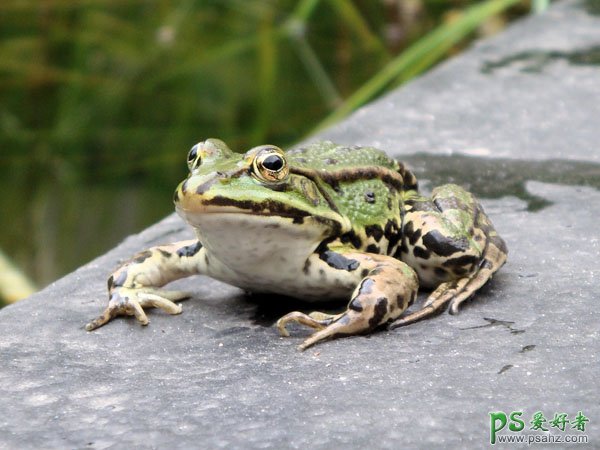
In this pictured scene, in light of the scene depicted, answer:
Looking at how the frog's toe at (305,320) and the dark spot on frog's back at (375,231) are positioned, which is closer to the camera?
the frog's toe at (305,320)

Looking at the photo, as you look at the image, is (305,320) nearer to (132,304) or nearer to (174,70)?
(132,304)

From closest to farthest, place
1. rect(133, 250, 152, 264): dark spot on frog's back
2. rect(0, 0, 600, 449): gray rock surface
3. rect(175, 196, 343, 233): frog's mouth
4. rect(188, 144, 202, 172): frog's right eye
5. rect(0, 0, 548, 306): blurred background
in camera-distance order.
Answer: rect(0, 0, 600, 449): gray rock surface
rect(175, 196, 343, 233): frog's mouth
rect(188, 144, 202, 172): frog's right eye
rect(133, 250, 152, 264): dark spot on frog's back
rect(0, 0, 548, 306): blurred background

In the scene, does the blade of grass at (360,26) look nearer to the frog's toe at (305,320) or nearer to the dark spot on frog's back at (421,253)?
the dark spot on frog's back at (421,253)

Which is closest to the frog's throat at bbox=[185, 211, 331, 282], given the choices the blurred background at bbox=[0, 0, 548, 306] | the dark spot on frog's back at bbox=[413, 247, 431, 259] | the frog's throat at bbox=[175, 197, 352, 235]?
the frog's throat at bbox=[175, 197, 352, 235]

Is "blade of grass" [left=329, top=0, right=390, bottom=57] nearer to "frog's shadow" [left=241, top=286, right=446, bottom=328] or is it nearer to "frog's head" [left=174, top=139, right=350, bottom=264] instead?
"frog's shadow" [left=241, top=286, right=446, bottom=328]

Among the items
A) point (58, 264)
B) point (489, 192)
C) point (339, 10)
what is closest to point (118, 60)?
point (339, 10)

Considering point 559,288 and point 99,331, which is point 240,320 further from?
point 559,288

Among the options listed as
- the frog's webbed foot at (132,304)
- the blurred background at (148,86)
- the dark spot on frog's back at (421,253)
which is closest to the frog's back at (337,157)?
the dark spot on frog's back at (421,253)
